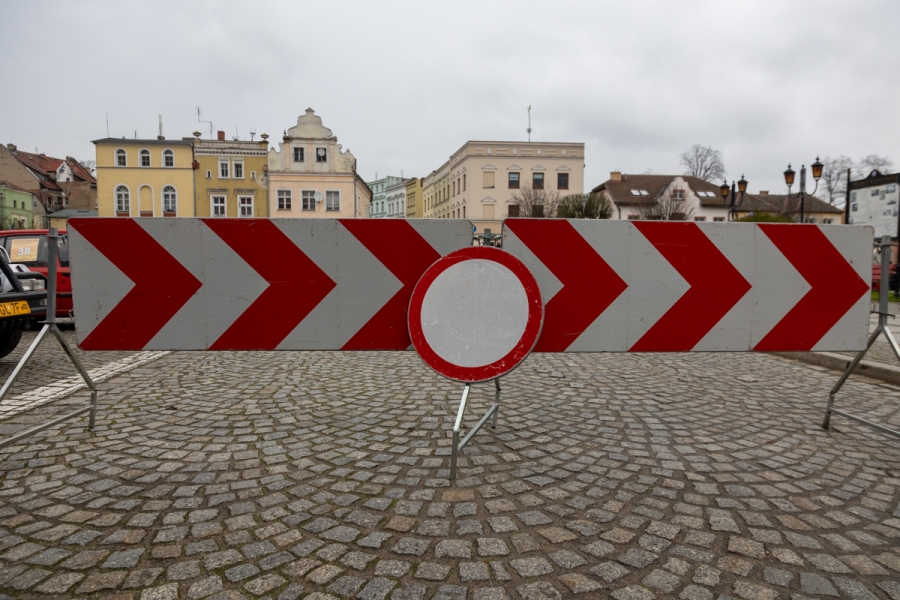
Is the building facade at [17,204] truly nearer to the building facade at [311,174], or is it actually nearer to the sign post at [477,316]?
the building facade at [311,174]

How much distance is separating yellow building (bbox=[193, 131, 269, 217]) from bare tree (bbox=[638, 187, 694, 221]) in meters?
39.7

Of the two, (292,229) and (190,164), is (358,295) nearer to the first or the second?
(292,229)

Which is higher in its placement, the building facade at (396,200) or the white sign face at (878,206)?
the building facade at (396,200)

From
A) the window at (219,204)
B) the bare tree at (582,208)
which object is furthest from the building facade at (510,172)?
the window at (219,204)

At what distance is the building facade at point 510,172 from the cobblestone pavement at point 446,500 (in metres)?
64.5

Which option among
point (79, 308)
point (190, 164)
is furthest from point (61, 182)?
point (79, 308)

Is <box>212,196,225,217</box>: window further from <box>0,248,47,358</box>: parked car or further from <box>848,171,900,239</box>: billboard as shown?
<box>0,248,47,358</box>: parked car

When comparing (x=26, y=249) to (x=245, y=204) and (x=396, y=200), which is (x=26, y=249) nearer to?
(x=245, y=204)

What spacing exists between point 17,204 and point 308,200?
159 feet

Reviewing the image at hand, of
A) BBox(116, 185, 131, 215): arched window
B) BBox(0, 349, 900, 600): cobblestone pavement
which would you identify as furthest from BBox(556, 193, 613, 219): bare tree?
BBox(116, 185, 131, 215): arched window

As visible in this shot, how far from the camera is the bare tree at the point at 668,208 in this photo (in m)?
47.8

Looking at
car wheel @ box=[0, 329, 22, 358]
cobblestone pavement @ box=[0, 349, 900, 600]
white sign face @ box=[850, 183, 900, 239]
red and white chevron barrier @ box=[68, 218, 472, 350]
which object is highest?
white sign face @ box=[850, 183, 900, 239]

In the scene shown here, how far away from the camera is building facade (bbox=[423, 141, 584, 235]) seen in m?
68.1

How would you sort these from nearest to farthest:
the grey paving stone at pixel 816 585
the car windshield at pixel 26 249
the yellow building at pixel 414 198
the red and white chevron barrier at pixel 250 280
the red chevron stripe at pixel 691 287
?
the grey paving stone at pixel 816 585 → the red and white chevron barrier at pixel 250 280 → the red chevron stripe at pixel 691 287 → the car windshield at pixel 26 249 → the yellow building at pixel 414 198
